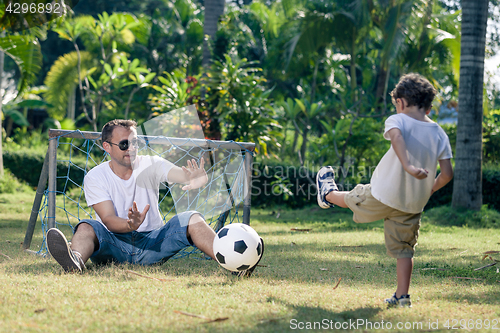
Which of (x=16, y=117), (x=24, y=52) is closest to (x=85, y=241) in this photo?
(x=24, y=52)

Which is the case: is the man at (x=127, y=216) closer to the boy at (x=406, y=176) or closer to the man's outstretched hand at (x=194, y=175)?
the man's outstretched hand at (x=194, y=175)

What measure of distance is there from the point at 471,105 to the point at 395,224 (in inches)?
252

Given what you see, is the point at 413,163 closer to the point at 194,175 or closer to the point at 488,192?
the point at 194,175

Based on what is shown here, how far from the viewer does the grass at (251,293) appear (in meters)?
2.52

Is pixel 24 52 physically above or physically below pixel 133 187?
above

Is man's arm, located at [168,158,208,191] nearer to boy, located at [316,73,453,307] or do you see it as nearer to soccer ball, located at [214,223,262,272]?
soccer ball, located at [214,223,262,272]

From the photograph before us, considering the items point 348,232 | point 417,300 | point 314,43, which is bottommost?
point 348,232

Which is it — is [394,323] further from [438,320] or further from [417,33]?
[417,33]

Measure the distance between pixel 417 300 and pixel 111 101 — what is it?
17550mm

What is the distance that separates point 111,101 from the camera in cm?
1881

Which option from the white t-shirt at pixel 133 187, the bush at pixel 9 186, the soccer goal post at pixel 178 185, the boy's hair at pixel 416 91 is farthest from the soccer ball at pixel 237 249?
the bush at pixel 9 186

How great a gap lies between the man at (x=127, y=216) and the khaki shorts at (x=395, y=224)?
138cm

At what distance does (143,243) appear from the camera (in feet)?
13.3

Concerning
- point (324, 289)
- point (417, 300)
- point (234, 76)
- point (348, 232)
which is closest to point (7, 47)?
point (234, 76)
